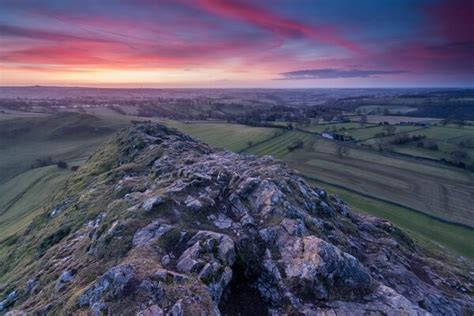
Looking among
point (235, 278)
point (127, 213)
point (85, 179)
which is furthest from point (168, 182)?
point (85, 179)

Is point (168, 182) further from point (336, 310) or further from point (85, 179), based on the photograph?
point (85, 179)

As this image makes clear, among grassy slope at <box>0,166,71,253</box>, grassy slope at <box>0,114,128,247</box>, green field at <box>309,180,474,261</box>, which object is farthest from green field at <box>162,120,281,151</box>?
grassy slope at <box>0,166,71,253</box>

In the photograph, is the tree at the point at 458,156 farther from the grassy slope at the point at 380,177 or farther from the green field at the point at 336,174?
the grassy slope at the point at 380,177

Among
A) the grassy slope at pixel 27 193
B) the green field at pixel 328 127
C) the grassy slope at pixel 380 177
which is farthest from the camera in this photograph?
the green field at pixel 328 127

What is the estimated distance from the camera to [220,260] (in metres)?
16.2

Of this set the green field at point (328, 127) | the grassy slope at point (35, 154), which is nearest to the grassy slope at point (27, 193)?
the grassy slope at point (35, 154)

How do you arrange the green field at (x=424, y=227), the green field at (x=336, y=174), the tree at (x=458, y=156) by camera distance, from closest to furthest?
1. the green field at (x=424, y=227)
2. the green field at (x=336, y=174)
3. the tree at (x=458, y=156)

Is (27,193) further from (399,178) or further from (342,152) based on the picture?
(399,178)

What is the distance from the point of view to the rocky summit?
14.0m

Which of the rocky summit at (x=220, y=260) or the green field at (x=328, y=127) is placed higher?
the rocky summit at (x=220, y=260)

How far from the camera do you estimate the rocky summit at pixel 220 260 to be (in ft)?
45.9

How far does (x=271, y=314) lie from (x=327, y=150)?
90.6 m

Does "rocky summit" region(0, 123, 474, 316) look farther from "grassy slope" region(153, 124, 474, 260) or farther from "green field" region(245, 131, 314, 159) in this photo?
"green field" region(245, 131, 314, 159)

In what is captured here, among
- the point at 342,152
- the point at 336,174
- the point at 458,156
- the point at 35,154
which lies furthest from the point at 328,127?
the point at 35,154
